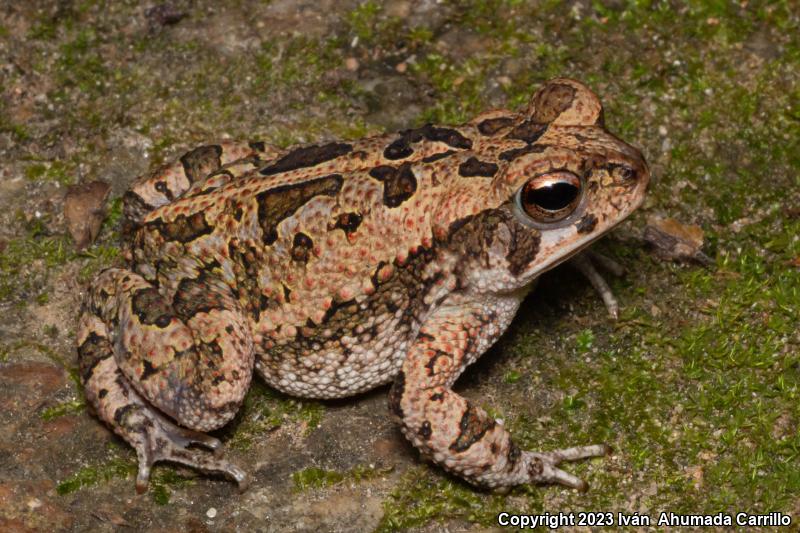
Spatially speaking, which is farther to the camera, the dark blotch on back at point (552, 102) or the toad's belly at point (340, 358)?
the toad's belly at point (340, 358)

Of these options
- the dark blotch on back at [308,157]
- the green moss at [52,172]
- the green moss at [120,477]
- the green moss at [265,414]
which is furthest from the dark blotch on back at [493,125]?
the green moss at [52,172]

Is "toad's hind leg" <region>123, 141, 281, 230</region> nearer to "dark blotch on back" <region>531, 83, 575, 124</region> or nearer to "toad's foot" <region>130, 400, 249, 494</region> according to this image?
"toad's foot" <region>130, 400, 249, 494</region>

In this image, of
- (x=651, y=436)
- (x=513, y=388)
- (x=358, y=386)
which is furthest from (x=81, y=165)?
(x=651, y=436)

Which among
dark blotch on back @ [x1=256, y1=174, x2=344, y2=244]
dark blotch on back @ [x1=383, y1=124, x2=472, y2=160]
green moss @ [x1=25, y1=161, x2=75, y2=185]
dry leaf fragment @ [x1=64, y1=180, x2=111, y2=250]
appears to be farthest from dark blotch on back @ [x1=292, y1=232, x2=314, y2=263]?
green moss @ [x1=25, y1=161, x2=75, y2=185]

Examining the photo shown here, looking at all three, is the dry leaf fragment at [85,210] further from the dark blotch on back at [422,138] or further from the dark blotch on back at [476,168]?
the dark blotch on back at [476,168]

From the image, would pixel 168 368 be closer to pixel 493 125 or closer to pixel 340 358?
pixel 340 358
